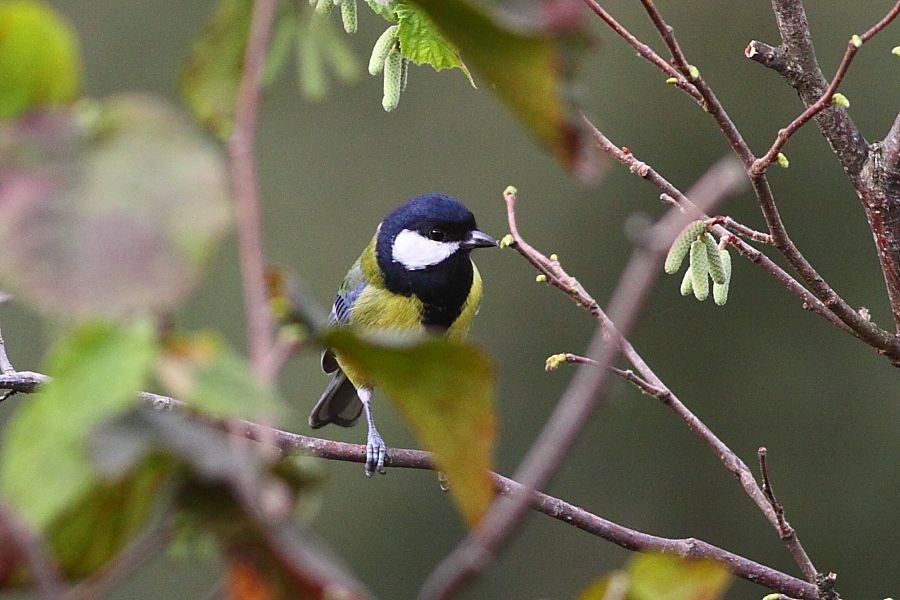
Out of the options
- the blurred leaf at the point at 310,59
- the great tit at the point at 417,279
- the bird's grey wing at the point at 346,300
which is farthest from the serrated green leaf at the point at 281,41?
the bird's grey wing at the point at 346,300

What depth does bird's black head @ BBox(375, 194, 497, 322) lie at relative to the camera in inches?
100.0

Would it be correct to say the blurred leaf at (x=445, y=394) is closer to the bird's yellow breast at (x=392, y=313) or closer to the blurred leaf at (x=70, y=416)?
the blurred leaf at (x=70, y=416)

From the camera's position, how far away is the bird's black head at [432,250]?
254 cm

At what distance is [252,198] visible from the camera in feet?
1.22

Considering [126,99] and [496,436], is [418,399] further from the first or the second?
[126,99]

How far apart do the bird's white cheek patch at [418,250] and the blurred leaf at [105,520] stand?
7.11ft

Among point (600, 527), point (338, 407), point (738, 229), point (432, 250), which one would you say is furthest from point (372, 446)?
point (738, 229)

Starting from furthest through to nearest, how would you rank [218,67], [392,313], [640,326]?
[640,326]
[392,313]
[218,67]

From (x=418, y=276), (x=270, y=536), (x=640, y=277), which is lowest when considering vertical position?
(x=418, y=276)

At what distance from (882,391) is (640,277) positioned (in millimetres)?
5002

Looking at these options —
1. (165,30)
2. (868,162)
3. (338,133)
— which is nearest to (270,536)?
(868,162)

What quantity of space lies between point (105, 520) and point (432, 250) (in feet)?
7.23

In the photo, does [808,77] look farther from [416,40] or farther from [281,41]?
[281,41]

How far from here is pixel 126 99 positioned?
0.39m
